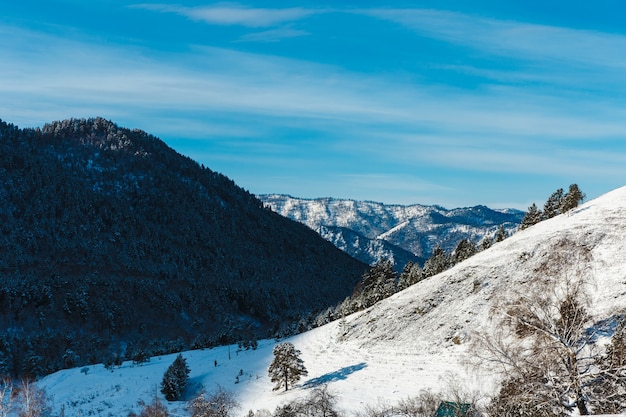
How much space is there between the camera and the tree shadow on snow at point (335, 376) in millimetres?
53250

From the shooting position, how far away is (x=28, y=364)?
94.6 m

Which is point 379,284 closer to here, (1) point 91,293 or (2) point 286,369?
(2) point 286,369

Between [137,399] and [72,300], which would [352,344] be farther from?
[72,300]

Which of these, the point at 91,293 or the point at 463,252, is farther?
the point at 91,293

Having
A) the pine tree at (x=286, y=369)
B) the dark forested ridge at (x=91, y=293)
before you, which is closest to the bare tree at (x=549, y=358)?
the pine tree at (x=286, y=369)

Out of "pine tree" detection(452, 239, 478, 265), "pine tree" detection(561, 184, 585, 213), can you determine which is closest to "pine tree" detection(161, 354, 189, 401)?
"pine tree" detection(452, 239, 478, 265)

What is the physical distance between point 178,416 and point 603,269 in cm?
4972

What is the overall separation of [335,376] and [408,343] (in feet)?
37.3

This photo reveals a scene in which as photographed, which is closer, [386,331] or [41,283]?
[386,331]

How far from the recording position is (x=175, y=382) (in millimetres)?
57000

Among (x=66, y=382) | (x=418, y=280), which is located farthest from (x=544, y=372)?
(x=418, y=280)

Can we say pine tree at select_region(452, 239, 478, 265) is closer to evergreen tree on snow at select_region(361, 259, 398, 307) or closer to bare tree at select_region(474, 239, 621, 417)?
evergreen tree on snow at select_region(361, 259, 398, 307)

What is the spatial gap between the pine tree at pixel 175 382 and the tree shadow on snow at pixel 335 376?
1575cm

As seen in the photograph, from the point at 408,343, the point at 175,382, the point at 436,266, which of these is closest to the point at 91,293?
the point at 175,382
